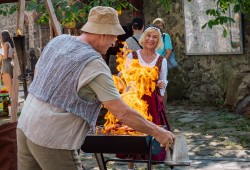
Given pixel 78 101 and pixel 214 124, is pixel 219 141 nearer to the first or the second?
pixel 214 124

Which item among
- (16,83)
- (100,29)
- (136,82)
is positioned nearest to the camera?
(100,29)

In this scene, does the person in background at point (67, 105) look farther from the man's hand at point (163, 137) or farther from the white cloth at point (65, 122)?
the man's hand at point (163, 137)

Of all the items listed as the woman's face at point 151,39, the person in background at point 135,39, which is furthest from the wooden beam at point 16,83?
the person in background at point 135,39

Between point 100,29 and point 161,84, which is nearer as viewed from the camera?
point 100,29

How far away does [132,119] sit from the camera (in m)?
3.67

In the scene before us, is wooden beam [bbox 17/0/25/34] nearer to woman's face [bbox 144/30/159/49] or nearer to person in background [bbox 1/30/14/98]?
woman's face [bbox 144/30/159/49]

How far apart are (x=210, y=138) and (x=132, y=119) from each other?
5.27 m

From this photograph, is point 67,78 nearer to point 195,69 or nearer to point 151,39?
point 151,39

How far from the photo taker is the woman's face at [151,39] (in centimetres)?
684

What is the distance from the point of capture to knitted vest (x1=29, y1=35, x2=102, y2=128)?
11.7ft

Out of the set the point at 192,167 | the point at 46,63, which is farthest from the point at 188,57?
the point at 46,63

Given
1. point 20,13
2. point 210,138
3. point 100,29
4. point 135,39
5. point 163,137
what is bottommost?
point 210,138

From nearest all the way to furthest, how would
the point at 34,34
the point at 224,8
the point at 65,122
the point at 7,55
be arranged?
the point at 65,122, the point at 224,8, the point at 7,55, the point at 34,34

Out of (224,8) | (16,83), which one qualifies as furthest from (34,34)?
(16,83)
